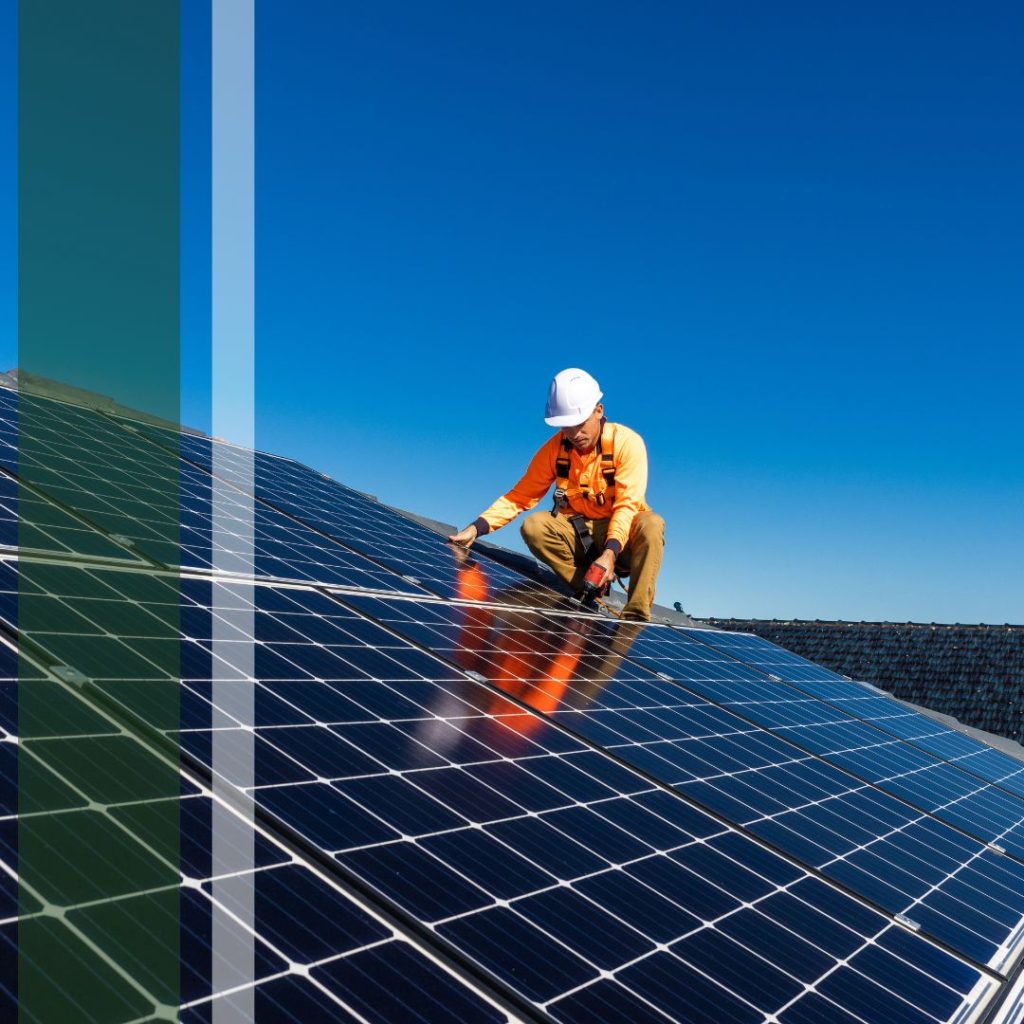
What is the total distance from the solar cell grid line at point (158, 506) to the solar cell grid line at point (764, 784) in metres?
0.92

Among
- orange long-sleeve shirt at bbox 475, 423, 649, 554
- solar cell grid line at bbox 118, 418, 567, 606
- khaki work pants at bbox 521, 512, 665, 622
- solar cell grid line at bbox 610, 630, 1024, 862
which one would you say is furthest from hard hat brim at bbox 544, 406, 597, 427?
solar cell grid line at bbox 610, 630, 1024, 862

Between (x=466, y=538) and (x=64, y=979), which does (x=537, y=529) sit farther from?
(x=64, y=979)

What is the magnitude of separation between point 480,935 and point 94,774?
135cm

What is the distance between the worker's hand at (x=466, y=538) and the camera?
40.0 ft

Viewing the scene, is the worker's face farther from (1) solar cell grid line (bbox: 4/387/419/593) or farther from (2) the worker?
(1) solar cell grid line (bbox: 4/387/419/593)

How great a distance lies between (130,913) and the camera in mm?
2504

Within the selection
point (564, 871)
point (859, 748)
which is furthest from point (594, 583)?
point (564, 871)

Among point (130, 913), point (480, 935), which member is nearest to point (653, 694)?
point (480, 935)

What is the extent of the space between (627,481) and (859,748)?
12.3 feet

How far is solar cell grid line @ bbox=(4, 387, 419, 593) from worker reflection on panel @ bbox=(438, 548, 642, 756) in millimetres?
966

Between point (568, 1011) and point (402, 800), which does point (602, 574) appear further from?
point (568, 1011)

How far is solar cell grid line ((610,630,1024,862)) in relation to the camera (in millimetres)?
7949

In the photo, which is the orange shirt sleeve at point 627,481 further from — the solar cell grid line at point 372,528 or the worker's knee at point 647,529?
the solar cell grid line at point 372,528

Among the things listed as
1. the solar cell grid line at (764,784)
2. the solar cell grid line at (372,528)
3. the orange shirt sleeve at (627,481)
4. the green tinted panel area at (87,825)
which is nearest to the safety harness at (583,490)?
Result: the orange shirt sleeve at (627,481)
